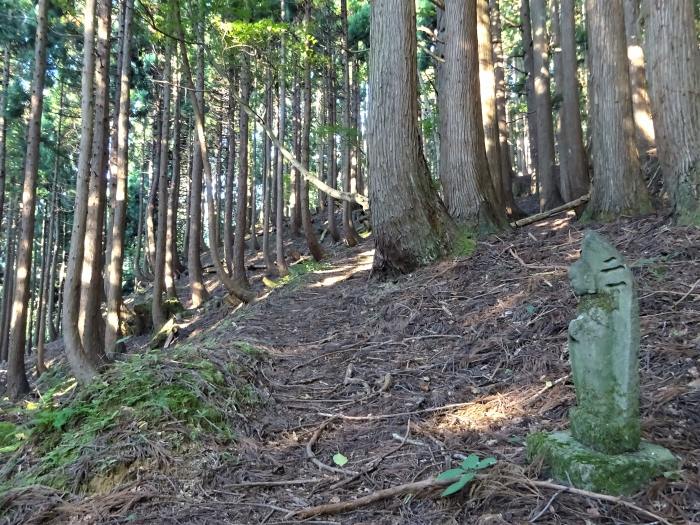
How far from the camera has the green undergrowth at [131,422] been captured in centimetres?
359

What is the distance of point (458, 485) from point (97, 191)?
810 cm

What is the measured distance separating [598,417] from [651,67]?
5.91 metres

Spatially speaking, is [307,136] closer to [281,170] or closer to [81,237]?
[281,170]

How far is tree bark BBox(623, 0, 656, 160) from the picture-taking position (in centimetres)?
1090

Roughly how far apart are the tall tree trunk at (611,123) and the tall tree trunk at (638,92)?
2.52 meters

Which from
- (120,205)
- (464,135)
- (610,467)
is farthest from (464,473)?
(120,205)

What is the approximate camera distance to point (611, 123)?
7.95 metres

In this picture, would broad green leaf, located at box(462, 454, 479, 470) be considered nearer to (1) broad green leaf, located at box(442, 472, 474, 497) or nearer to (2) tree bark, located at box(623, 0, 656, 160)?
(1) broad green leaf, located at box(442, 472, 474, 497)

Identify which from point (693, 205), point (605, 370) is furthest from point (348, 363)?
point (693, 205)

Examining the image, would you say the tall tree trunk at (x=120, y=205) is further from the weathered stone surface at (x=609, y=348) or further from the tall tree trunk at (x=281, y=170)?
the weathered stone surface at (x=609, y=348)

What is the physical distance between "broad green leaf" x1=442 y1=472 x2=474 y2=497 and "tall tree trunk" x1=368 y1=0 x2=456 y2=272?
5.38 meters

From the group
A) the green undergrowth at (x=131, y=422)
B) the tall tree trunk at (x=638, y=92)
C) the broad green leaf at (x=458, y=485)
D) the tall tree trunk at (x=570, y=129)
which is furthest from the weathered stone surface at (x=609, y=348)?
the tall tree trunk at (x=570, y=129)

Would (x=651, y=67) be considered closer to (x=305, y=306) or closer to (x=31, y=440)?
(x=305, y=306)

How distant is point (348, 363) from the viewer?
5.70 meters
